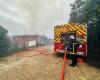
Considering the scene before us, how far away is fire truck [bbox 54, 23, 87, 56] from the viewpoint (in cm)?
951


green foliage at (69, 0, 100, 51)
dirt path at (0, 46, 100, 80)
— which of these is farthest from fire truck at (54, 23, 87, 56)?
green foliage at (69, 0, 100, 51)

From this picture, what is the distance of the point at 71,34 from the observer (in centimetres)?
1005

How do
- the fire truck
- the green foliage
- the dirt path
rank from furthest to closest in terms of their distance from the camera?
the green foliage, the fire truck, the dirt path

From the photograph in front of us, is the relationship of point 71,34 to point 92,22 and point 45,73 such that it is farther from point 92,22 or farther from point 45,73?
point 45,73

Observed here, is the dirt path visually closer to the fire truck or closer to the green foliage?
the fire truck

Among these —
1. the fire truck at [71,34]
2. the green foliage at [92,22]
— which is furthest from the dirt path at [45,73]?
the green foliage at [92,22]

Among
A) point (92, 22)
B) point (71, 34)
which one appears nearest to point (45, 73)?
point (71, 34)

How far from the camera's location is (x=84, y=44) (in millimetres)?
9539

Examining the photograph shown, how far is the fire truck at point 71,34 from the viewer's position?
9.51 m

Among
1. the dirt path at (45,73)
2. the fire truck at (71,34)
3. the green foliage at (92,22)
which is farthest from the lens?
the green foliage at (92,22)

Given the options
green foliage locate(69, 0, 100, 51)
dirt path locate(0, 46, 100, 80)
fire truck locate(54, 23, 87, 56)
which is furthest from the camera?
green foliage locate(69, 0, 100, 51)

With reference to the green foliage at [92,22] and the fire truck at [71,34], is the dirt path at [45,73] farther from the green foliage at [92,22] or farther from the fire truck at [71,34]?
the green foliage at [92,22]

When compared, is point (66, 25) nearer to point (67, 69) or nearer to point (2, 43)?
point (67, 69)

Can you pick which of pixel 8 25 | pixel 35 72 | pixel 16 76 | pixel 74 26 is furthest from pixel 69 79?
pixel 8 25
